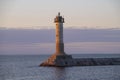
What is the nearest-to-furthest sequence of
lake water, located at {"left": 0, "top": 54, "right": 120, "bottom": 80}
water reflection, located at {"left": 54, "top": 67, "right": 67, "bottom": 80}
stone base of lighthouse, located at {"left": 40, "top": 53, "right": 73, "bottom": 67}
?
lake water, located at {"left": 0, "top": 54, "right": 120, "bottom": 80}
water reflection, located at {"left": 54, "top": 67, "right": 67, "bottom": 80}
stone base of lighthouse, located at {"left": 40, "top": 53, "right": 73, "bottom": 67}

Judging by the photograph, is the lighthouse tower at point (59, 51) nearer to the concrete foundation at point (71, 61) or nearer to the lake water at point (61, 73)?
the concrete foundation at point (71, 61)

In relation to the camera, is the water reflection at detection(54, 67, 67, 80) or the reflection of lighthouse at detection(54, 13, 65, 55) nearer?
the water reflection at detection(54, 67, 67, 80)

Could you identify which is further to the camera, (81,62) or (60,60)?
(81,62)

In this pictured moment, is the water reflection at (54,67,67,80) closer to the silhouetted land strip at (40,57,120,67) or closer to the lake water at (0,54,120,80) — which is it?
the lake water at (0,54,120,80)

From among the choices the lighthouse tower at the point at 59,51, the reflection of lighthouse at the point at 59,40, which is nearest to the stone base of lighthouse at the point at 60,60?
the lighthouse tower at the point at 59,51

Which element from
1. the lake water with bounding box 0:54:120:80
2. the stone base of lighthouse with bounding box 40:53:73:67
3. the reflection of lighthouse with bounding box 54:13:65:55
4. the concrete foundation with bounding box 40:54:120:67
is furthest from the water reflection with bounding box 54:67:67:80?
the reflection of lighthouse with bounding box 54:13:65:55

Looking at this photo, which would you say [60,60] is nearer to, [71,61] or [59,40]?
[59,40]

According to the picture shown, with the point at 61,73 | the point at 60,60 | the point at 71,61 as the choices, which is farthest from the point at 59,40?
the point at 61,73

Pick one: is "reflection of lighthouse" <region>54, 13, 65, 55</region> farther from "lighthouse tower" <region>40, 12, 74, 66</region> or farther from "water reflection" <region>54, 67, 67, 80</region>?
"water reflection" <region>54, 67, 67, 80</region>

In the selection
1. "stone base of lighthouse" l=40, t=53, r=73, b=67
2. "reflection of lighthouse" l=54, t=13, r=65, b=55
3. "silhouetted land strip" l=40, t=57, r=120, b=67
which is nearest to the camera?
"reflection of lighthouse" l=54, t=13, r=65, b=55

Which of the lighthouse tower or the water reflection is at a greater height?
the lighthouse tower

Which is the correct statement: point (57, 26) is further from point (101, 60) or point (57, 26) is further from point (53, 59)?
point (101, 60)

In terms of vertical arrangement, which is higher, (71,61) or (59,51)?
(59,51)

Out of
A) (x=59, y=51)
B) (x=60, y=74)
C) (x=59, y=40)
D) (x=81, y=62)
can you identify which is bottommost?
(x=81, y=62)
